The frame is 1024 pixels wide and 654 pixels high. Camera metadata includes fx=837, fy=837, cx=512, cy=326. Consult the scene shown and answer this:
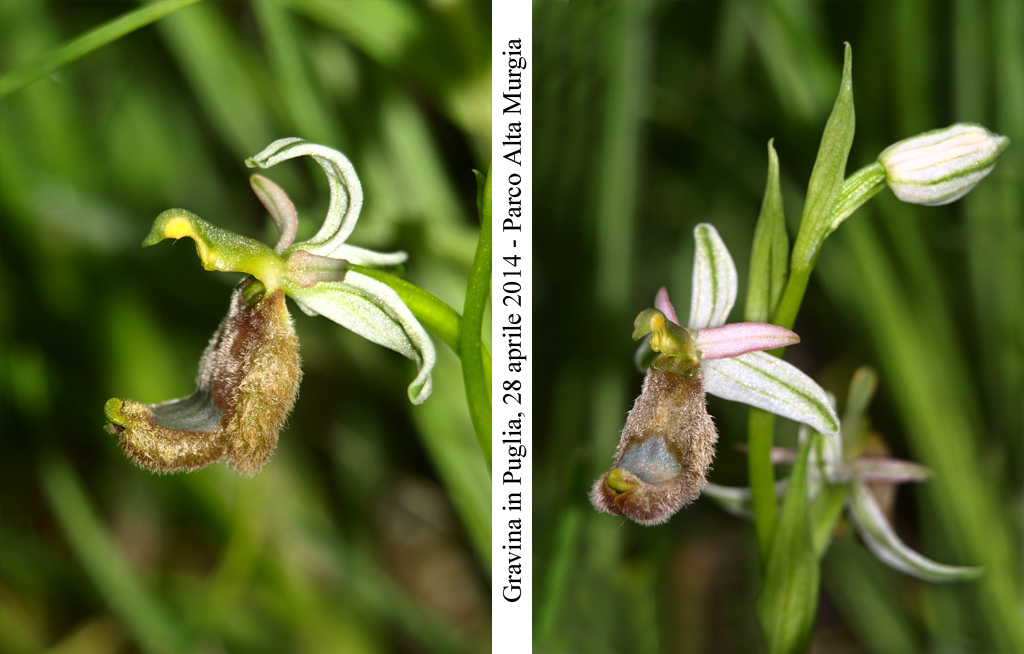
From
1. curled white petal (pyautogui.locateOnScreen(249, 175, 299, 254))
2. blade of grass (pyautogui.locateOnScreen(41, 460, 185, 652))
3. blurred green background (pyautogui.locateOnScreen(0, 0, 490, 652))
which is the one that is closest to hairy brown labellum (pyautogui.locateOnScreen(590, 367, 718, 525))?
curled white petal (pyautogui.locateOnScreen(249, 175, 299, 254))

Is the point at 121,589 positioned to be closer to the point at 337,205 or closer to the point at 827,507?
the point at 337,205

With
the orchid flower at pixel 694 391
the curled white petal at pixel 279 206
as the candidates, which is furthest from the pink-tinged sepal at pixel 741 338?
the curled white petal at pixel 279 206

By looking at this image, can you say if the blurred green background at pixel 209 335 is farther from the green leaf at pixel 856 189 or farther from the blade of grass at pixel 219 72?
the green leaf at pixel 856 189

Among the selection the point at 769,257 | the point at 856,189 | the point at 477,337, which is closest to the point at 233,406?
the point at 477,337

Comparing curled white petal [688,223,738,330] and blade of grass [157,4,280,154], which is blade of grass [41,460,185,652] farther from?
curled white petal [688,223,738,330]

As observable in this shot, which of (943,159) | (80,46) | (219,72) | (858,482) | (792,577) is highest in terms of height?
(219,72)

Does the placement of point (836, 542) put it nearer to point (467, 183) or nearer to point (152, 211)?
point (467, 183)
